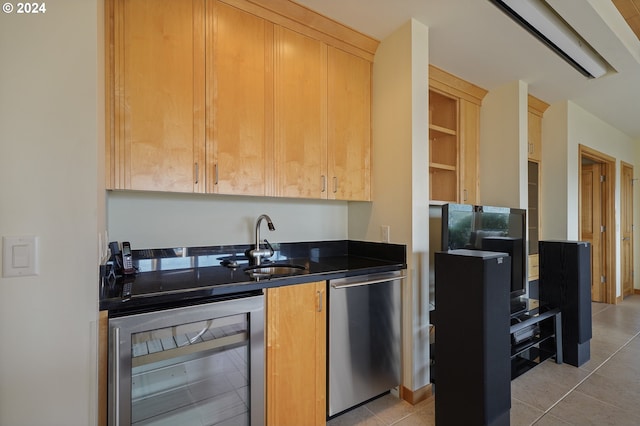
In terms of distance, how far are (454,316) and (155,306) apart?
1.52 meters

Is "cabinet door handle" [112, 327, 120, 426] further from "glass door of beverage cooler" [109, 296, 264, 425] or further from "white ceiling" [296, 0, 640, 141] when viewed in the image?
"white ceiling" [296, 0, 640, 141]

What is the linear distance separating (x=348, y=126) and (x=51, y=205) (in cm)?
174

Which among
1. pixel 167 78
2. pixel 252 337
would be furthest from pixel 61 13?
pixel 252 337

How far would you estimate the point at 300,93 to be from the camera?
1967 millimetres

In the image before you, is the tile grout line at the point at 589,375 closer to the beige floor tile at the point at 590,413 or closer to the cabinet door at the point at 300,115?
the beige floor tile at the point at 590,413

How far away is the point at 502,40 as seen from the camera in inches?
88.7

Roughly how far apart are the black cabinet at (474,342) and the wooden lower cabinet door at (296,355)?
710mm

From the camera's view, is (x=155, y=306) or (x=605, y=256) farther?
(x=605, y=256)

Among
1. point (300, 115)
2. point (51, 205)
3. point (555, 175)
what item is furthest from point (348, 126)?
point (555, 175)

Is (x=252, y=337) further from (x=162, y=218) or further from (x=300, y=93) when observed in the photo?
(x=300, y=93)

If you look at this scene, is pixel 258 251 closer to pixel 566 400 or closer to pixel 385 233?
pixel 385 233

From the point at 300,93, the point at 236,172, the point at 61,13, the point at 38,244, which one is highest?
the point at 300,93

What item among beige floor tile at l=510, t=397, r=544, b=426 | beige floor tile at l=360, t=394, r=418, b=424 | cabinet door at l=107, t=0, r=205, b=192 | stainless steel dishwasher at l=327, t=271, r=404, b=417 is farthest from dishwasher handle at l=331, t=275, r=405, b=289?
beige floor tile at l=510, t=397, r=544, b=426

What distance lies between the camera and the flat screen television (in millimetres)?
2098
